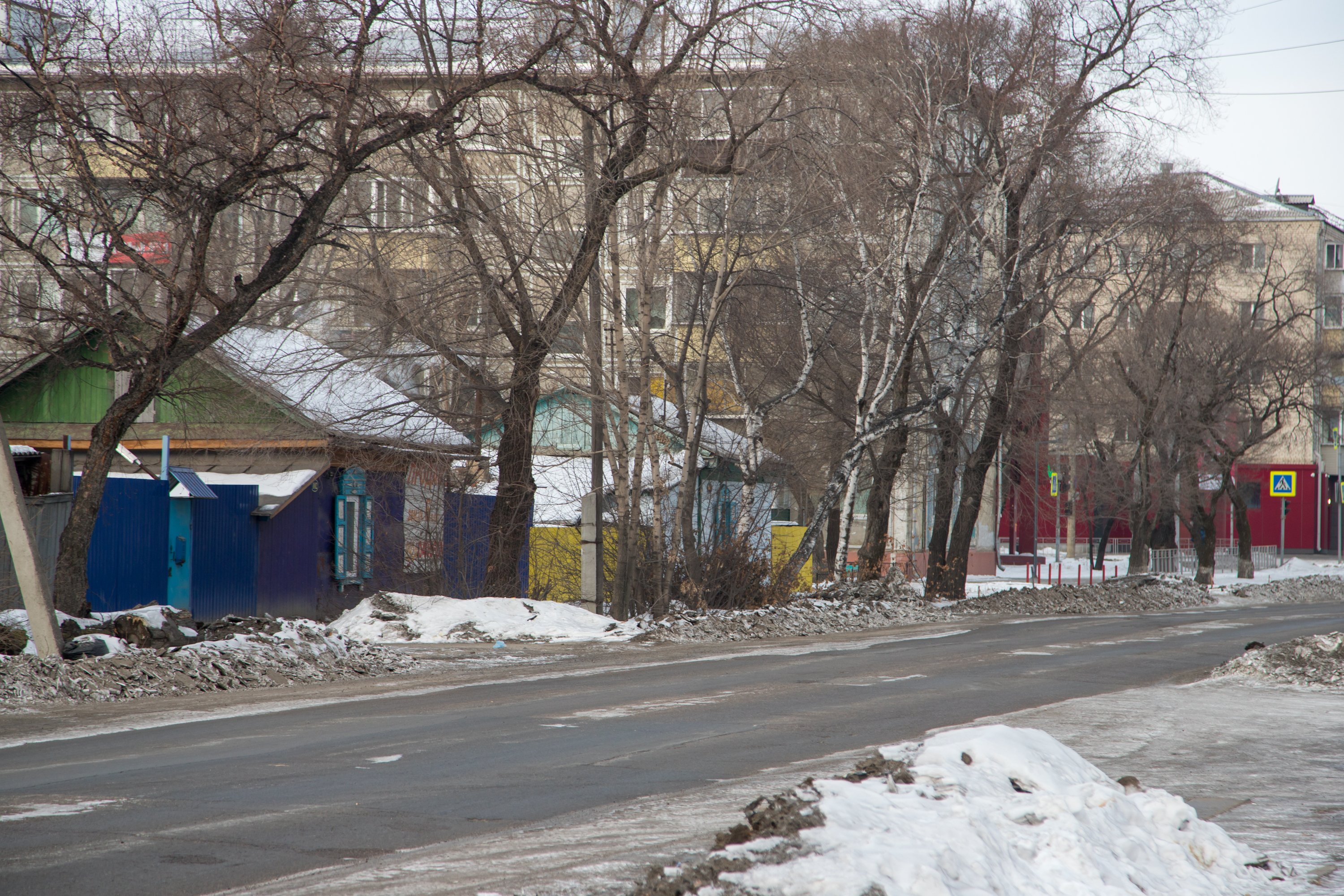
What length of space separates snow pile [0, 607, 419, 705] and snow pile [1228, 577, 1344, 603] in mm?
25313

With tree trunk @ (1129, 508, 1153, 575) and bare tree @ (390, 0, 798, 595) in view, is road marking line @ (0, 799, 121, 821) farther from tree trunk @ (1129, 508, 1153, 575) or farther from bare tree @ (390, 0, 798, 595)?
tree trunk @ (1129, 508, 1153, 575)

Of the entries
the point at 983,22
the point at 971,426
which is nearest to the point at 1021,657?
the point at 983,22

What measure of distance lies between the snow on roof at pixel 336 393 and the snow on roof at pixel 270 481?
1025mm

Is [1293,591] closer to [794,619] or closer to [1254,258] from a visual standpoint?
[794,619]

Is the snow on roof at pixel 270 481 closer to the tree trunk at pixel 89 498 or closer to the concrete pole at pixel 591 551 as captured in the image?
the concrete pole at pixel 591 551

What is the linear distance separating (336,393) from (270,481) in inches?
85.3

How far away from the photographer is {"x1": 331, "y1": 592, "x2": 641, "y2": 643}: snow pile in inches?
709

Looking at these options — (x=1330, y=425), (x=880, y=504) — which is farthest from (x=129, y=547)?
(x=1330, y=425)

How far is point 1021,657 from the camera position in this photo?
1584 centimetres

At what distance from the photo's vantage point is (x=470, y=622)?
18297mm

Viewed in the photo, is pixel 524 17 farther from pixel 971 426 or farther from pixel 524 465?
pixel 971 426

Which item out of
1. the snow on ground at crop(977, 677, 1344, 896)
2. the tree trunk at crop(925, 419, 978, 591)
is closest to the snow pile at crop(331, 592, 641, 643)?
the snow on ground at crop(977, 677, 1344, 896)

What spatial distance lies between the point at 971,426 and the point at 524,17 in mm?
19232

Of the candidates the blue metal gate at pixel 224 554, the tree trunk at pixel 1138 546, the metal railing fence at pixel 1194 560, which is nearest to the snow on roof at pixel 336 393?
the blue metal gate at pixel 224 554
